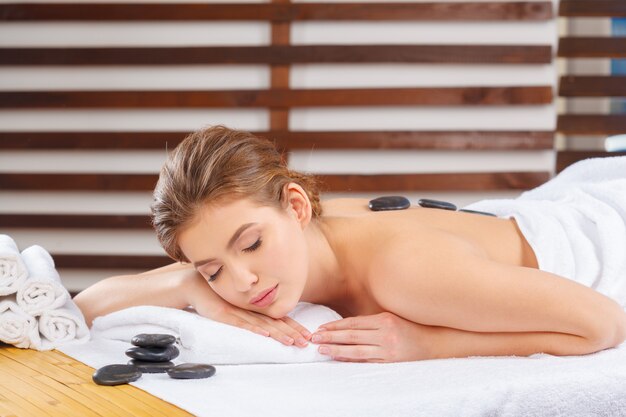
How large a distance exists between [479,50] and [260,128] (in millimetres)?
1196

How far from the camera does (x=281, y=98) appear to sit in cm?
433

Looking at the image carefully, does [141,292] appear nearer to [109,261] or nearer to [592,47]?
[109,261]

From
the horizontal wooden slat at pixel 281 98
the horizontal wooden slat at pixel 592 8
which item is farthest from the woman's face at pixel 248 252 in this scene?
the horizontal wooden slat at pixel 592 8

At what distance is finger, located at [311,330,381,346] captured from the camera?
1.69 meters

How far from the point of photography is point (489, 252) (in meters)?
1.96

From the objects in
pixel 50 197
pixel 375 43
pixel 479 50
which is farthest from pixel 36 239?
pixel 479 50

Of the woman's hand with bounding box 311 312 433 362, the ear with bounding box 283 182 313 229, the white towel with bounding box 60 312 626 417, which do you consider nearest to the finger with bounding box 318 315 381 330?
the woman's hand with bounding box 311 312 433 362

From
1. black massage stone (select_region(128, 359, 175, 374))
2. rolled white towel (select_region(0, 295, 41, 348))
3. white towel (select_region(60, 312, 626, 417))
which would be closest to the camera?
white towel (select_region(60, 312, 626, 417))

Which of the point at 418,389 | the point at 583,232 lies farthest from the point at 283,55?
the point at 418,389

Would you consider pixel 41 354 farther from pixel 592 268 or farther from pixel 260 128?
pixel 260 128

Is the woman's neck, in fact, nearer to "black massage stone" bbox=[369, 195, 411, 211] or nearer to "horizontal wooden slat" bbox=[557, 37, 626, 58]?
"black massage stone" bbox=[369, 195, 411, 211]

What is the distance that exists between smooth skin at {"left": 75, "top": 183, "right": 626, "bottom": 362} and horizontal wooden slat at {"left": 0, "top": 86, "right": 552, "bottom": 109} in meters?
2.47

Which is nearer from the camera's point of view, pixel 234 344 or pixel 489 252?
pixel 234 344

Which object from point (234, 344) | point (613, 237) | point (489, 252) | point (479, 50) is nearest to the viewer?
point (234, 344)
